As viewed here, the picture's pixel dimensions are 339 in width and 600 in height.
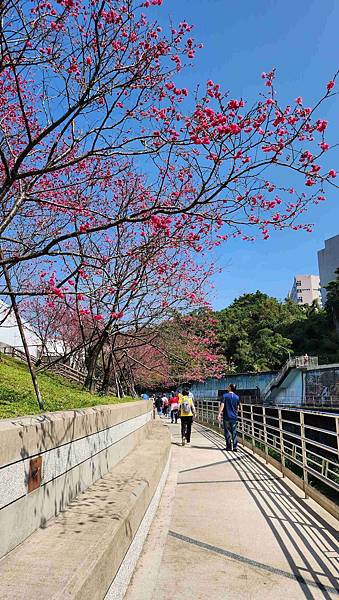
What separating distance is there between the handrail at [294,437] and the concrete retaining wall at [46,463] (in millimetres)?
2507

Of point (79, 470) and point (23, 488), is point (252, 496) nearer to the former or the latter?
point (79, 470)

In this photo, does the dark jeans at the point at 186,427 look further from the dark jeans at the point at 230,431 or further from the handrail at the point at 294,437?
the dark jeans at the point at 230,431

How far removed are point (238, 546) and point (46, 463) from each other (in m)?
2.00

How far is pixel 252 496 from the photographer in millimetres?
6113

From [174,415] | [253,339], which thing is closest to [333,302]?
[253,339]

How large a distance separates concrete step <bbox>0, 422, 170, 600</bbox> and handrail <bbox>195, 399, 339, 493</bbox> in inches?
85.8

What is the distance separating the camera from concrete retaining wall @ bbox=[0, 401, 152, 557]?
279 cm

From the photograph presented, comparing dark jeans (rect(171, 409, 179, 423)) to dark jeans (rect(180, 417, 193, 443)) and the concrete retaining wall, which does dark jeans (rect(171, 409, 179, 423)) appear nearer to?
dark jeans (rect(180, 417, 193, 443))

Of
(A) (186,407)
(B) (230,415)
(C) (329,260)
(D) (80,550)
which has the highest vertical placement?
(C) (329,260)

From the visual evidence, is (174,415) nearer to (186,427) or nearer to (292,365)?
(186,427)

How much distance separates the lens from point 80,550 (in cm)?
288

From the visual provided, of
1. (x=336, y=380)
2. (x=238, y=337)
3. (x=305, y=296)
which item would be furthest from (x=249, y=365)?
(x=305, y=296)

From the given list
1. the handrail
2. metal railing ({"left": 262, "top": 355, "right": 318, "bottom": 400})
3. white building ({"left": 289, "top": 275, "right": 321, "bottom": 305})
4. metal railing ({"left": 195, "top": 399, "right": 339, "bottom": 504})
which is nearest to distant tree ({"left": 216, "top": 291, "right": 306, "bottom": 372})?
metal railing ({"left": 262, "top": 355, "right": 318, "bottom": 400})

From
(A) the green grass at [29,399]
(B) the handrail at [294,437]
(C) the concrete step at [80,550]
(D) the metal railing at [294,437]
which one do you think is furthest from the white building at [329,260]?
(C) the concrete step at [80,550]
